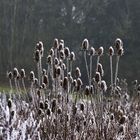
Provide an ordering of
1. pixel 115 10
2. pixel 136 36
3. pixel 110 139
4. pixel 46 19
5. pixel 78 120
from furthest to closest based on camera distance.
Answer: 1. pixel 46 19
2. pixel 115 10
3. pixel 136 36
4. pixel 78 120
5. pixel 110 139

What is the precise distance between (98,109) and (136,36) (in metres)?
17.1

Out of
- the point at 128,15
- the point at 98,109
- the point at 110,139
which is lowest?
the point at 110,139

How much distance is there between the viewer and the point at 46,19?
23594 mm

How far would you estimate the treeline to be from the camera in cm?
2072

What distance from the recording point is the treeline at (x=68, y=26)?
20719 mm

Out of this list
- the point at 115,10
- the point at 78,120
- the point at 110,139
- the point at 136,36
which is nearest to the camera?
the point at 110,139

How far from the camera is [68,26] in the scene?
2275 centimetres

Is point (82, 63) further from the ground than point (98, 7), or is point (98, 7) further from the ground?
point (98, 7)

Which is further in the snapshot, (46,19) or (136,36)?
(46,19)

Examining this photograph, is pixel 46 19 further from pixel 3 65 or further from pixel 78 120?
pixel 78 120

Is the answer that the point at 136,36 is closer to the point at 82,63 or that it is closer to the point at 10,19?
the point at 82,63

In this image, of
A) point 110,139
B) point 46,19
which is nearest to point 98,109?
point 110,139

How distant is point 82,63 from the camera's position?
2111 centimetres

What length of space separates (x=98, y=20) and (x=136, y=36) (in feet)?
7.70
